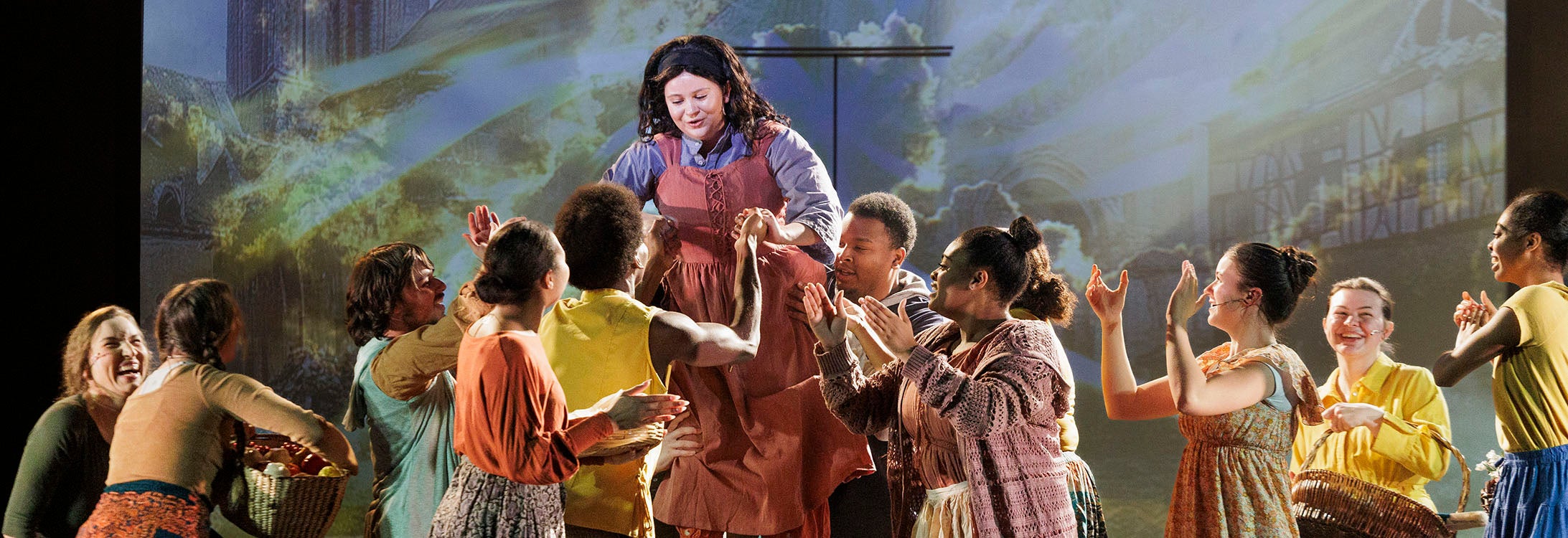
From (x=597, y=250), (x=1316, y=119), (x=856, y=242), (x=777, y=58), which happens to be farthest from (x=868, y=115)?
(x=597, y=250)

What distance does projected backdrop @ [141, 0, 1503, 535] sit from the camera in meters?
6.29

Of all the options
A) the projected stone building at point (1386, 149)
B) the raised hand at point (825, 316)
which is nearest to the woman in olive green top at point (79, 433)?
the raised hand at point (825, 316)

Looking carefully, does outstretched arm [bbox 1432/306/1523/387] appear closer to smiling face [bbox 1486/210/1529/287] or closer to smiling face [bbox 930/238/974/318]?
smiling face [bbox 1486/210/1529/287]

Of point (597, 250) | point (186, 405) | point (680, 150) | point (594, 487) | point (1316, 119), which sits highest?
point (1316, 119)

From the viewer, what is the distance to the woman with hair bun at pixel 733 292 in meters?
3.24

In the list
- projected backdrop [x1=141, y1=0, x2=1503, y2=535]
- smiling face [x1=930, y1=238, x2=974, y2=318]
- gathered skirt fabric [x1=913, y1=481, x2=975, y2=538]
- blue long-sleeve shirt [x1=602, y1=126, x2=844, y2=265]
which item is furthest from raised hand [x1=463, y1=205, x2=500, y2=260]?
projected backdrop [x1=141, y1=0, x2=1503, y2=535]

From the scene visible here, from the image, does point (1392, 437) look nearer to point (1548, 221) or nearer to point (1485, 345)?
point (1485, 345)

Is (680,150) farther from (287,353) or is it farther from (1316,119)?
(1316,119)

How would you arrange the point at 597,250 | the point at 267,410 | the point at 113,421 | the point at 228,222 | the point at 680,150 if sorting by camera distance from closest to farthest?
the point at 597,250, the point at 267,410, the point at 113,421, the point at 680,150, the point at 228,222

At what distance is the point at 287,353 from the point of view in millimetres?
6449

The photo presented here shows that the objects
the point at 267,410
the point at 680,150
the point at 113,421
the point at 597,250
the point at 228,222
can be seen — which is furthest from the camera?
the point at 228,222

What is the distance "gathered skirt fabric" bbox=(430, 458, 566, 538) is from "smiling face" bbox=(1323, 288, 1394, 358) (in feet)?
8.05

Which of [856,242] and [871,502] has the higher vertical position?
[856,242]

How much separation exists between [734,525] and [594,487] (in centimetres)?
65
